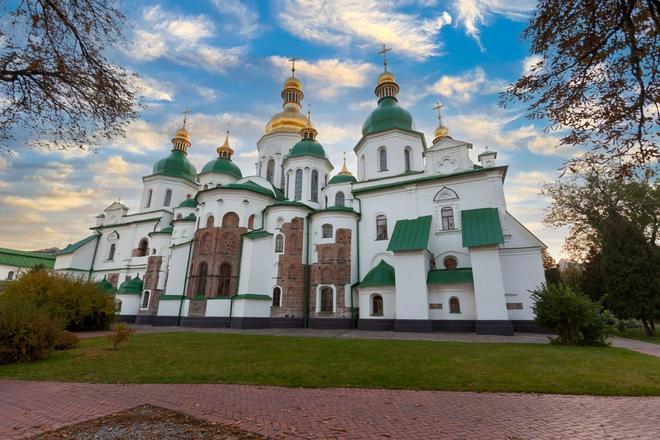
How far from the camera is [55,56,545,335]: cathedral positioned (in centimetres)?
1914

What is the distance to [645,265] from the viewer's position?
65.8ft

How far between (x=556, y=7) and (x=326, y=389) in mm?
7986

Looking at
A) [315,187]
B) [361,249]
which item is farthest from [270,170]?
[361,249]

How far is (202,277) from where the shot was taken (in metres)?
24.6

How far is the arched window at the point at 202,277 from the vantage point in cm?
2438

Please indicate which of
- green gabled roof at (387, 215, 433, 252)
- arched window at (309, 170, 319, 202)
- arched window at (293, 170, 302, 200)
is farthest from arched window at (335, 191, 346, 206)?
green gabled roof at (387, 215, 433, 252)

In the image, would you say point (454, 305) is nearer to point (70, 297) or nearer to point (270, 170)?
point (70, 297)

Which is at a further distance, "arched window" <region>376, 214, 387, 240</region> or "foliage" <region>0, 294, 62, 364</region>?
"arched window" <region>376, 214, 387, 240</region>

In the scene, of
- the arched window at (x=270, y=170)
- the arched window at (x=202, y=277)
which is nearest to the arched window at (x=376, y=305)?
the arched window at (x=202, y=277)

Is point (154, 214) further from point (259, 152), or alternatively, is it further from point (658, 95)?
point (658, 95)

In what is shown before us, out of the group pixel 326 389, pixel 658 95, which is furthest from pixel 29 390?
pixel 658 95

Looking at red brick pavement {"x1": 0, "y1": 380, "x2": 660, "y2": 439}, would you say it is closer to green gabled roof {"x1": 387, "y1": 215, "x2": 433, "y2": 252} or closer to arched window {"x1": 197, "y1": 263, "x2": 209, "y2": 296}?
green gabled roof {"x1": 387, "y1": 215, "x2": 433, "y2": 252}

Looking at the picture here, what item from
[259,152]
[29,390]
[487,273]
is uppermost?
[259,152]

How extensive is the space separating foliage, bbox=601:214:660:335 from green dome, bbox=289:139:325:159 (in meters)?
23.9
